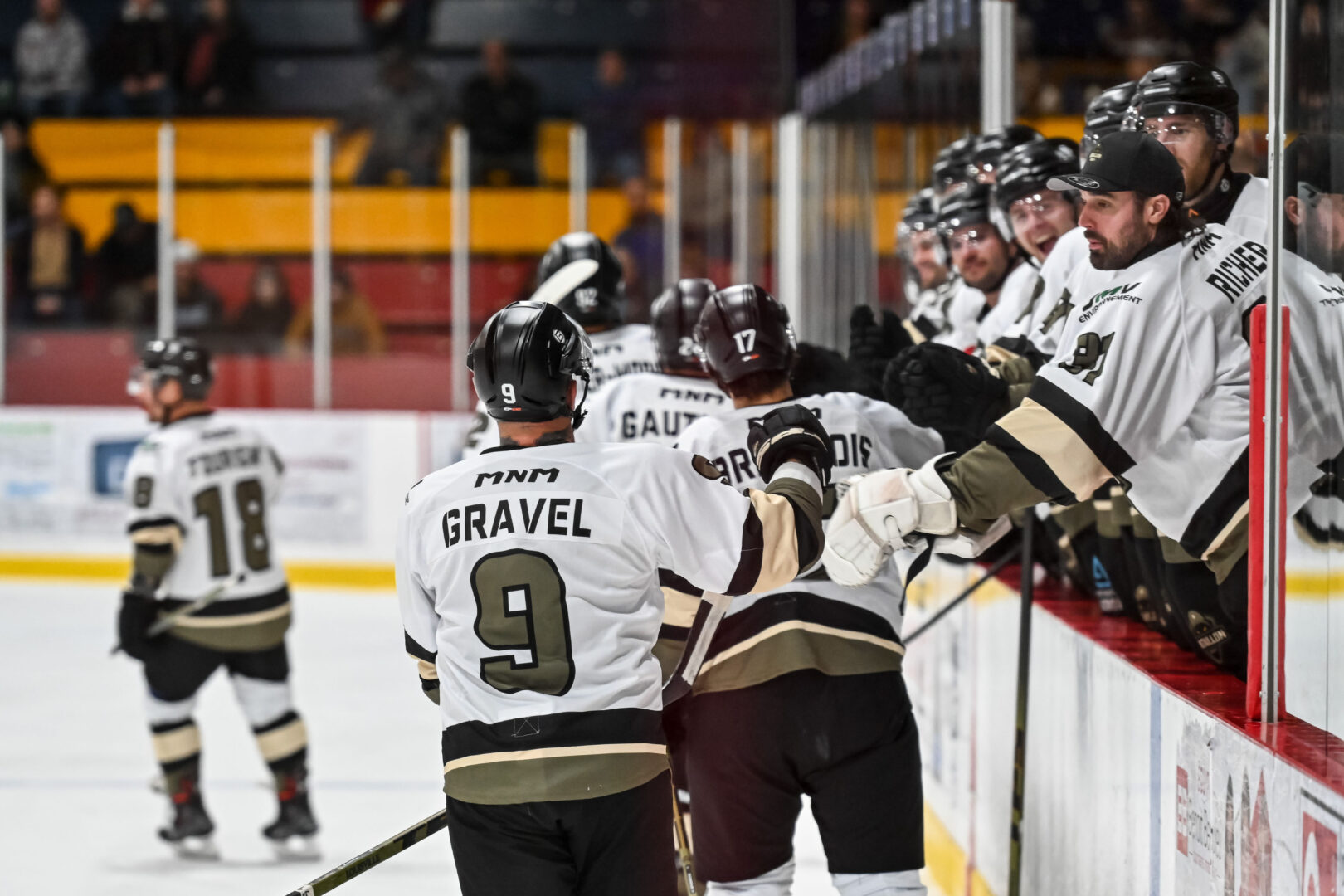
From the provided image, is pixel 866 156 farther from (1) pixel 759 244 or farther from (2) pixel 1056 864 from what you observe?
(2) pixel 1056 864

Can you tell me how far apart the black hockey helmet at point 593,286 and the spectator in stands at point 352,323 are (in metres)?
4.87

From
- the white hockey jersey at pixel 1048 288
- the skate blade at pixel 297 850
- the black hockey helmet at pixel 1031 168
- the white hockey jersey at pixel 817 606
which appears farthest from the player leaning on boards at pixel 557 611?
the skate blade at pixel 297 850

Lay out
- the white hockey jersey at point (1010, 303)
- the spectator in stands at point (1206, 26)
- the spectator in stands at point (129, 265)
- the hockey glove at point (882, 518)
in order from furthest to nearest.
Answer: the spectator in stands at point (129, 265) < the spectator in stands at point (1206, 26) < the white hockey jersey at point (1010, 303) < the hockey glove at point (882, 518)

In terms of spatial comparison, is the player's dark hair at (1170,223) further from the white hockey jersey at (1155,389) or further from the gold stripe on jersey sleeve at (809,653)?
the gold stripe on jersey sleeve at (809,653)

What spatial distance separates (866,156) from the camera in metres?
6.58

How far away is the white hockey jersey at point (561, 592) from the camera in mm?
2119

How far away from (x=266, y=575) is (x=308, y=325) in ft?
15.2

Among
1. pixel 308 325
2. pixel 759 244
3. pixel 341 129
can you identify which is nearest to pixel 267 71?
pixel 341 129

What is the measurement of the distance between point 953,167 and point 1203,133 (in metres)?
1.37

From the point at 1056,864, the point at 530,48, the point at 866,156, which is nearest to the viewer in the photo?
the point at 1056,864

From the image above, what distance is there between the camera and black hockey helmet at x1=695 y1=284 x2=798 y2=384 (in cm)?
272

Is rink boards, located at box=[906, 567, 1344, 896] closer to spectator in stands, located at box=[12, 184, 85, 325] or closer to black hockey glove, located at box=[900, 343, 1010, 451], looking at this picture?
black hockey glove, located at box=[900, 343, 1010, 451]

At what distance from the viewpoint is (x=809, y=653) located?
8.90 feet

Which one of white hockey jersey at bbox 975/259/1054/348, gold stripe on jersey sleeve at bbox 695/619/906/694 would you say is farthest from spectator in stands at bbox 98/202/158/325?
gold stripe on jersey sleeve at bbox 695/619/906/694
